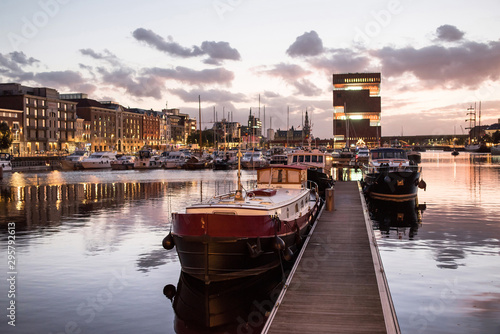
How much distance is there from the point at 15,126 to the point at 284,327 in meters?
156

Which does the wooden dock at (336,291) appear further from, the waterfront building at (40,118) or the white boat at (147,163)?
the waterfront building at (40,118)

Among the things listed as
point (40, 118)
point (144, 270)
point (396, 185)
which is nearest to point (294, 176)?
point (144, 270)

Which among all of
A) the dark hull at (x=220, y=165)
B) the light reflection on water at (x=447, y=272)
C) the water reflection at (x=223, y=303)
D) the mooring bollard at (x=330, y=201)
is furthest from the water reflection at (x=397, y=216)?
the dark hull at (x=220, y=165)

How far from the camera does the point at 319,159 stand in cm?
4916

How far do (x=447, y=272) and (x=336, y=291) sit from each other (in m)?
7.59

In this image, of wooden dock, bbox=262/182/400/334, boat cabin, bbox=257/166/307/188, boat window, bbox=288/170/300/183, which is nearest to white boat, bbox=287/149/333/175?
boat cabin, bbox=257/166/307/188

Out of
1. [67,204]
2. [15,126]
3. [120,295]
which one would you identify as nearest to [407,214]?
[120,295]

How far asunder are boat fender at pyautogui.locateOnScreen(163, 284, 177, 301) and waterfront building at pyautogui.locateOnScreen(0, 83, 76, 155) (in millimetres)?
143559

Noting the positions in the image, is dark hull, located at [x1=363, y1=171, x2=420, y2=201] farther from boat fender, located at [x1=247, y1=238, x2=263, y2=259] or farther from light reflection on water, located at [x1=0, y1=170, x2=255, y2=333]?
boat fender, located at [x1=247, y1=238, x2=263, y2=259]

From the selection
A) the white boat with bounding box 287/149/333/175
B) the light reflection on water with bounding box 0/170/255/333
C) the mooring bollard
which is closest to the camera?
the light reflection on water with bounding box 0/170/255/333

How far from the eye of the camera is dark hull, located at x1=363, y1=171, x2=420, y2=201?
42.8m

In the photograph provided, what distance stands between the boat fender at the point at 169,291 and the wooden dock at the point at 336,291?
450 cm

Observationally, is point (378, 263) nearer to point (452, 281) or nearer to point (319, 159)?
point (452, 281)

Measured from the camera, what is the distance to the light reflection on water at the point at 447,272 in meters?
15.3
